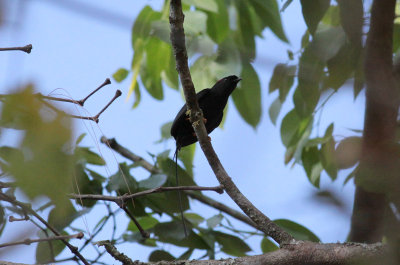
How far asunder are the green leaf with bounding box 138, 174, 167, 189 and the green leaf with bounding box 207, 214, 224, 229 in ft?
1.52

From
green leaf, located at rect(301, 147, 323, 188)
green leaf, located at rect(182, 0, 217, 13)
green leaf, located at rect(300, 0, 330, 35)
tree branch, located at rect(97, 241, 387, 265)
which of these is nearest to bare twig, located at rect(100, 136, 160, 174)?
green leaf, located at rect(301, 147, 323, 188)

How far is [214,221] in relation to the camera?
342 cm

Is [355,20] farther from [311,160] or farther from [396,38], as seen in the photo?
[311,160]

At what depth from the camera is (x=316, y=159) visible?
3.34m

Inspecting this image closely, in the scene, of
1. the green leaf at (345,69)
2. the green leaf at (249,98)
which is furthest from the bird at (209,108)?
the green leaf at (345,69)

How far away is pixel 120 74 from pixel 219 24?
1191mm

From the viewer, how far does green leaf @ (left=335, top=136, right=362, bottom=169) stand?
0.95m

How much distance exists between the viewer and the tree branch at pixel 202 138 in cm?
226

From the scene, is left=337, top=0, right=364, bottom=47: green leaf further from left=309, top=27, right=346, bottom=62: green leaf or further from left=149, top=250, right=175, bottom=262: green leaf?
left=149, top=250, right=175, bottom=262: green leaf

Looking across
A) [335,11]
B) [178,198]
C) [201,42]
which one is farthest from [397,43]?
[178,198]

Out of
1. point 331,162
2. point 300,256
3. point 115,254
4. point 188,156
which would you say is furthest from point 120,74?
point 331,162

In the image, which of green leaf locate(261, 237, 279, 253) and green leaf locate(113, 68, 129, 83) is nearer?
green leaf locate(261, 237, 279, 253)

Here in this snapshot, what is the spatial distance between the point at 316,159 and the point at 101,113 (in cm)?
198

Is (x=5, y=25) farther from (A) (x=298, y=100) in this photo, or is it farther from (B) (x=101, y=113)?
(A) (x=298, y=100)
